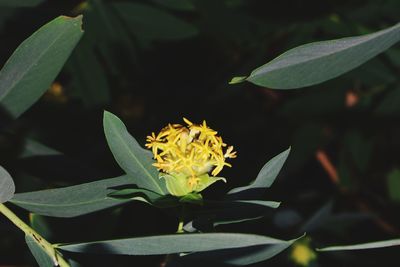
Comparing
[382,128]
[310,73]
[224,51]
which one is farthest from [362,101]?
[310,73]

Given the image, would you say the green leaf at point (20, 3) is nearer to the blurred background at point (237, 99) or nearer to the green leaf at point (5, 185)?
the blurred background at point (237, 99)

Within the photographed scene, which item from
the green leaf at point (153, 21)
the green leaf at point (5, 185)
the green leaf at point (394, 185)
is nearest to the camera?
the green leaf at point (5, 185)

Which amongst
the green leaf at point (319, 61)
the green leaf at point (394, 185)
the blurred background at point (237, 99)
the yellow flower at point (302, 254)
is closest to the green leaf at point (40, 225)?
the blurred background at point (237, 99)

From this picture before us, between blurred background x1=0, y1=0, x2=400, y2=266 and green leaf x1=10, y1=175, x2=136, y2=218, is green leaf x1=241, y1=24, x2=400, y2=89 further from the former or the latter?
blurred background x1=0, y1=0, x2=400, y2=266

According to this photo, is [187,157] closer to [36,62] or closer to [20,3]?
[36,62]

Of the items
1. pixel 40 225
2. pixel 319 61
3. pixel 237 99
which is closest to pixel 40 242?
pixel 40 225

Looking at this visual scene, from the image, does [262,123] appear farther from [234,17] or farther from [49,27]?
[49,27]

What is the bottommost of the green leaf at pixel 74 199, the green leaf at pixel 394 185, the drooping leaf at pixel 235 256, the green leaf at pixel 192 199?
the green leaf at pixel 394 185
